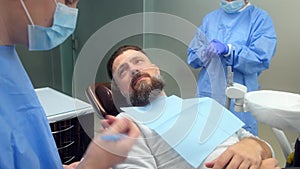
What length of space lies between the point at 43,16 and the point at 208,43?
121 cm

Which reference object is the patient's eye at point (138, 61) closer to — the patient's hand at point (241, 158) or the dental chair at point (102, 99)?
the dental chair at point (102, 99)

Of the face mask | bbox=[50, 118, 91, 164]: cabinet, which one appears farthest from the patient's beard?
the face mask

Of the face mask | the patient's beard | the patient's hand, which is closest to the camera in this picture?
the patient's hand

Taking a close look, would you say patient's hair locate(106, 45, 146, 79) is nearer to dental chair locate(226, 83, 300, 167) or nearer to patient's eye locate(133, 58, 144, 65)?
patient's eye locate(133, 58, 144, 65)

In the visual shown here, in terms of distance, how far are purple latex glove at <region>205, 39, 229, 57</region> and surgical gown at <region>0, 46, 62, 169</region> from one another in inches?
43.7

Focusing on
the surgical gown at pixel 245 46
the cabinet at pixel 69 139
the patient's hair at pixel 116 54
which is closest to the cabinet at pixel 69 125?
the cabinet at pixel 69 139

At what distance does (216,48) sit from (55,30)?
43.6 inches

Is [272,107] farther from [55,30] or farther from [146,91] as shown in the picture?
[55,30]

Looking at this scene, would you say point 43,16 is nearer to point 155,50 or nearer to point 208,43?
point 155,50

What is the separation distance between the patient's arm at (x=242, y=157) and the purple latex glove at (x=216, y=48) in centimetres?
75

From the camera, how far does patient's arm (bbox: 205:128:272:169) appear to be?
957mm

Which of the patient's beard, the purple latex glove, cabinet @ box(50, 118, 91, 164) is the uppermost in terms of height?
the purple latex glove

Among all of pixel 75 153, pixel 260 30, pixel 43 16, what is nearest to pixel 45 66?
pixel 75 153

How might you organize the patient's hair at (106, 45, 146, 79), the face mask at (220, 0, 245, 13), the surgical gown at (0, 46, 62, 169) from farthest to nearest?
the face mask at (220, 0, 245, 13) → the patient's hair at (106, 45, 146, 79) → the surgical gown at (0, 46, 62, 169)
